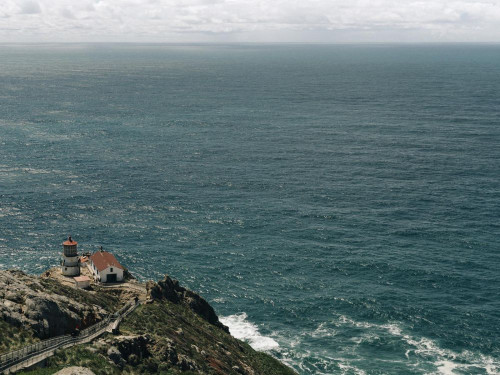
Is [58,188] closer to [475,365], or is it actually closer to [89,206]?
[89,206]

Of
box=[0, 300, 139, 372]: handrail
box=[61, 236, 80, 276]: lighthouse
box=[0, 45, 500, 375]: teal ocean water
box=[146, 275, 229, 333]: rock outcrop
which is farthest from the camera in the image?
box=[0, 45, 500, 375]: teal ocean water

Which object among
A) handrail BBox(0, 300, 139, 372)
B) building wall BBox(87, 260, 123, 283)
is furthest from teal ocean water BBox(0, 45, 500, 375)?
handrail BBox(0, 300, 139, 372)

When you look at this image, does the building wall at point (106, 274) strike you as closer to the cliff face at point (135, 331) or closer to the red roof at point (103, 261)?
the red roof at point (103, 261)

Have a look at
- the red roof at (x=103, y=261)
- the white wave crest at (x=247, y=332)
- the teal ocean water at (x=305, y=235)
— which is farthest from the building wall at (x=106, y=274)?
the teal ocean water at (x=305, y=235)

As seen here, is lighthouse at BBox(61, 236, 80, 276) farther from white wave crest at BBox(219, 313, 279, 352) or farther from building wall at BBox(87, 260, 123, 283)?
white wave crest at BBox(219, 313, 279, 352)

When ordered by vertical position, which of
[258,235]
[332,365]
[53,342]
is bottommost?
[332,365]

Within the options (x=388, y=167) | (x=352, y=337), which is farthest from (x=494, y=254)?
(x=388, y=167)

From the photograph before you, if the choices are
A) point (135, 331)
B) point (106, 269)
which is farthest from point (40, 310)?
point (106, 269)
